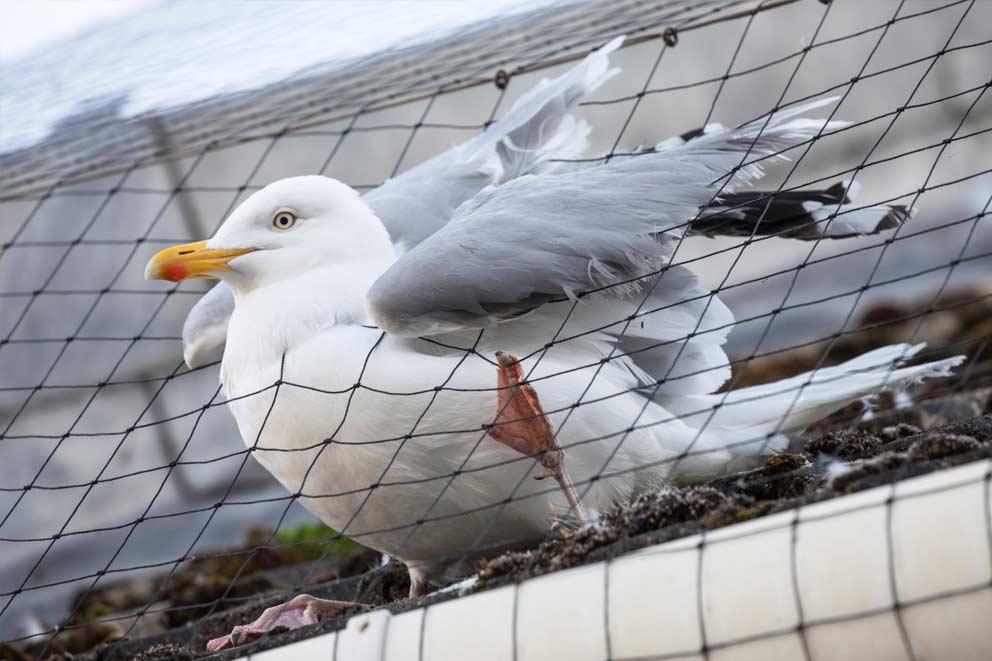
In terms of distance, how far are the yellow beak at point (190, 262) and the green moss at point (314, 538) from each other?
1.11m

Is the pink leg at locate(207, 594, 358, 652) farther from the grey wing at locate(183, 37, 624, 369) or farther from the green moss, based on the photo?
the green moss

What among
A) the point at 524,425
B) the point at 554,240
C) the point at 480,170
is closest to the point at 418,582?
the point at 524,425

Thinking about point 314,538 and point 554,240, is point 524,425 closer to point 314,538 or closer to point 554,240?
point 554,240

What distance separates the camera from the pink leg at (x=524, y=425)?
2.11 m

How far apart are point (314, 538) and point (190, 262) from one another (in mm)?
1544

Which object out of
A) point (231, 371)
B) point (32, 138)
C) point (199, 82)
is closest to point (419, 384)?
point (231, 371)

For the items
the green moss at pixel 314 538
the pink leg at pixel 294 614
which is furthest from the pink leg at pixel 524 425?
the green moss at pixel 314 538

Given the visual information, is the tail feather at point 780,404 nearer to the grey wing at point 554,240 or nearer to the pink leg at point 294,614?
the grey wing at point 554,240

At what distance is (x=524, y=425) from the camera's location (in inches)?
83.6

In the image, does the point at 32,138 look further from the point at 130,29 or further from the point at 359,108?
the point at 359,108

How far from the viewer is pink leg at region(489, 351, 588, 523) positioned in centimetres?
211

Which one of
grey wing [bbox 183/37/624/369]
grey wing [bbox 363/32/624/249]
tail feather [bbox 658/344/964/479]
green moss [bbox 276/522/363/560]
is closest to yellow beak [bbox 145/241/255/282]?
grey wing [bbox 183/37/624/369]

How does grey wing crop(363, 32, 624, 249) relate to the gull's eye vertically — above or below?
above

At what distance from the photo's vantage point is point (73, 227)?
513 centimetres
